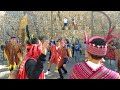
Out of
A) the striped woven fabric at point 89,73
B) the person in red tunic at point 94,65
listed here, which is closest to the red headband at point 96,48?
the person in red tunic at point 94,65

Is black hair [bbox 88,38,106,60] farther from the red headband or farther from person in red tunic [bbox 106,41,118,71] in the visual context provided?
person in red tunic [bbox 106,41,118,71]

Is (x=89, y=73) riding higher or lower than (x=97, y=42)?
lower

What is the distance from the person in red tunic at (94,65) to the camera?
4246 mm

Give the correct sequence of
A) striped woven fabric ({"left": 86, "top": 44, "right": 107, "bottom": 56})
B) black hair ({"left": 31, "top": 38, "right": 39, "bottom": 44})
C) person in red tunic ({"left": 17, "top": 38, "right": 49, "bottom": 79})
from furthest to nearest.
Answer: black hair ({"left": 31, "top": 38, "right": 39, "bottom": 44}), striped woven fabric ({"left": 86, "top": 44, "right": 107, "bottom": 56}), person in red tunic ({"left": 17, "top": 38, "right": 49, "bottom": 79})

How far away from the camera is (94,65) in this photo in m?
4.32

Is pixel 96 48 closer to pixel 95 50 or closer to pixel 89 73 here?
pixel 95 50

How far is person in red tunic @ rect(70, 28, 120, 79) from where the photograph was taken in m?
4.25

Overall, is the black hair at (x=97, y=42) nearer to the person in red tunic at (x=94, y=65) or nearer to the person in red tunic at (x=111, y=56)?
the person in red tunic at (x=94, y=65)

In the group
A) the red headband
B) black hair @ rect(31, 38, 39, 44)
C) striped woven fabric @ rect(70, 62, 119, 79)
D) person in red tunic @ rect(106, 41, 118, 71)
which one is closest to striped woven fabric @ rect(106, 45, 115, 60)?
person in red tunic @ rect(106, 41, 118, 71)

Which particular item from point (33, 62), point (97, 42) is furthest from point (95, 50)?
point (33, 62)

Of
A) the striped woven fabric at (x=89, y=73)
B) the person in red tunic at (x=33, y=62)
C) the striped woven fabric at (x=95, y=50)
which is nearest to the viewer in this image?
the striped woven fabric at (x=89, y=73)

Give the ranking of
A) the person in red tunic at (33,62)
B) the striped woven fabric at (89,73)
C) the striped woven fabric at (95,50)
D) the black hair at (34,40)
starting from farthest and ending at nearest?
the black hair at (34,40)
the striped woven fabric at (95,50)
the person in red tunic at (33,62)
the striped woven fabric at (89,73)

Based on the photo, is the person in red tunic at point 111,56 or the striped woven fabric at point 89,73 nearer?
the striped woven fabric at point 89,73
